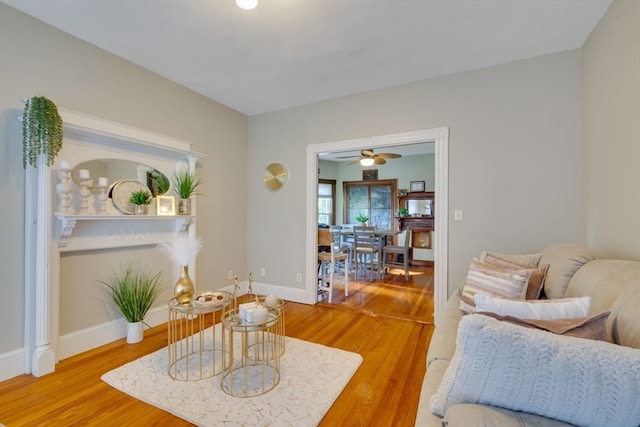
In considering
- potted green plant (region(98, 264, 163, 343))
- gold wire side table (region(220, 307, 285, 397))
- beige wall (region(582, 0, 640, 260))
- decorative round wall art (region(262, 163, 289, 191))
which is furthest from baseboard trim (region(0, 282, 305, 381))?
beige wall (region(582, 0, 640, 260))

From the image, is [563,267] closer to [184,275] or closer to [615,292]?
[615,292]

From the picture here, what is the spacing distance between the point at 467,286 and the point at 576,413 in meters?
1.35

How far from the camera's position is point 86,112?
2.40 meters

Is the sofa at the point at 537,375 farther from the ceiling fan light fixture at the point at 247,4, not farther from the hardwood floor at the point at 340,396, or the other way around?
the ceiling fan light fixture at the point at 247,4

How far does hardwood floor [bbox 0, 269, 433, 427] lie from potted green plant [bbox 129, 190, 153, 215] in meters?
1.21

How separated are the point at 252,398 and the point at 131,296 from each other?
1555 millimetres

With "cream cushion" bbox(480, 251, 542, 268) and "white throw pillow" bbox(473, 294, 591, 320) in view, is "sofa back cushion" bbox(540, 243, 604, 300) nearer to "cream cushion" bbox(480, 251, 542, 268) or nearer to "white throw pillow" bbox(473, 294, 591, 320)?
"cream cushion" bbox(480, 251, 542, 268)

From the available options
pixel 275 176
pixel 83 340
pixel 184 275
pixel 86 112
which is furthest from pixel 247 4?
pixel 83 340

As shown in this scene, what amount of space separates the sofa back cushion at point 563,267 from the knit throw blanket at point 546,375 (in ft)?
3.89

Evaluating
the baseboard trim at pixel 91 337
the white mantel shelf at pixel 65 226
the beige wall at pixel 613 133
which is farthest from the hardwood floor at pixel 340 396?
the beige wall at pixel 613 133

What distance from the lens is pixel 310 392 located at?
1.86m

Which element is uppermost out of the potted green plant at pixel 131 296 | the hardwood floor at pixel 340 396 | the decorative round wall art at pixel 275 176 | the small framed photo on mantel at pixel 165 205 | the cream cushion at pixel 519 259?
the decorative round wall art at pixel 275 176

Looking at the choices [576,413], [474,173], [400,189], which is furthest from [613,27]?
[400,189]

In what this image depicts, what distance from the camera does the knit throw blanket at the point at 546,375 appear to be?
0.67 meters
